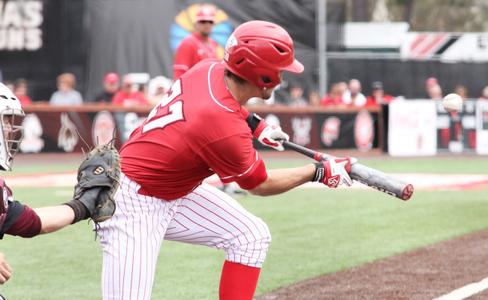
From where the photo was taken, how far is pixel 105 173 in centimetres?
429

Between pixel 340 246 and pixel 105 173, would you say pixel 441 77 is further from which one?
pixel 105 173

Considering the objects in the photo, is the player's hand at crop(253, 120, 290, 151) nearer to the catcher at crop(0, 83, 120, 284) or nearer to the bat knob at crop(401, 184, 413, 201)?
the bat knob at crop(401, 184, 413, 201)

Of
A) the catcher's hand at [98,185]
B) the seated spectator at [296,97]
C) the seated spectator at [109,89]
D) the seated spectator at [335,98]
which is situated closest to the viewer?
the catcher's hand at [98,185]

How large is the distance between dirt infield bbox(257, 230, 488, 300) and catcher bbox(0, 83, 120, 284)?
8.46 feet

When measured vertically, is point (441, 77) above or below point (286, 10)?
below

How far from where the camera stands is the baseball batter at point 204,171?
486 cm

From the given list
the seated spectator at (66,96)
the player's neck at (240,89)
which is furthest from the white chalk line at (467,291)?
the seated spectator at (66,96)

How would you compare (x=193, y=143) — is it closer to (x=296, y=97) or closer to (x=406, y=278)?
(x=406, y=278)

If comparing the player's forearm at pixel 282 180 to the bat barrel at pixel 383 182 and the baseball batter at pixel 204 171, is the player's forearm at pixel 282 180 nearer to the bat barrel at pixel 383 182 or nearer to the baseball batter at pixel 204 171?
the baseball batter at pixel 204 171

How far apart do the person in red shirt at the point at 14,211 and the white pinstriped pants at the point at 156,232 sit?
2.29ft

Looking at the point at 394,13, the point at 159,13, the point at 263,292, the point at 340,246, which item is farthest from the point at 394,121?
the point at 394,13

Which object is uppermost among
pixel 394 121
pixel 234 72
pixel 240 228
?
pixel 234 72

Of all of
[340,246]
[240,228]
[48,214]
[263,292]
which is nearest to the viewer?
[48,214]

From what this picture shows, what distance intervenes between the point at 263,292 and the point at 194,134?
7.59ft
